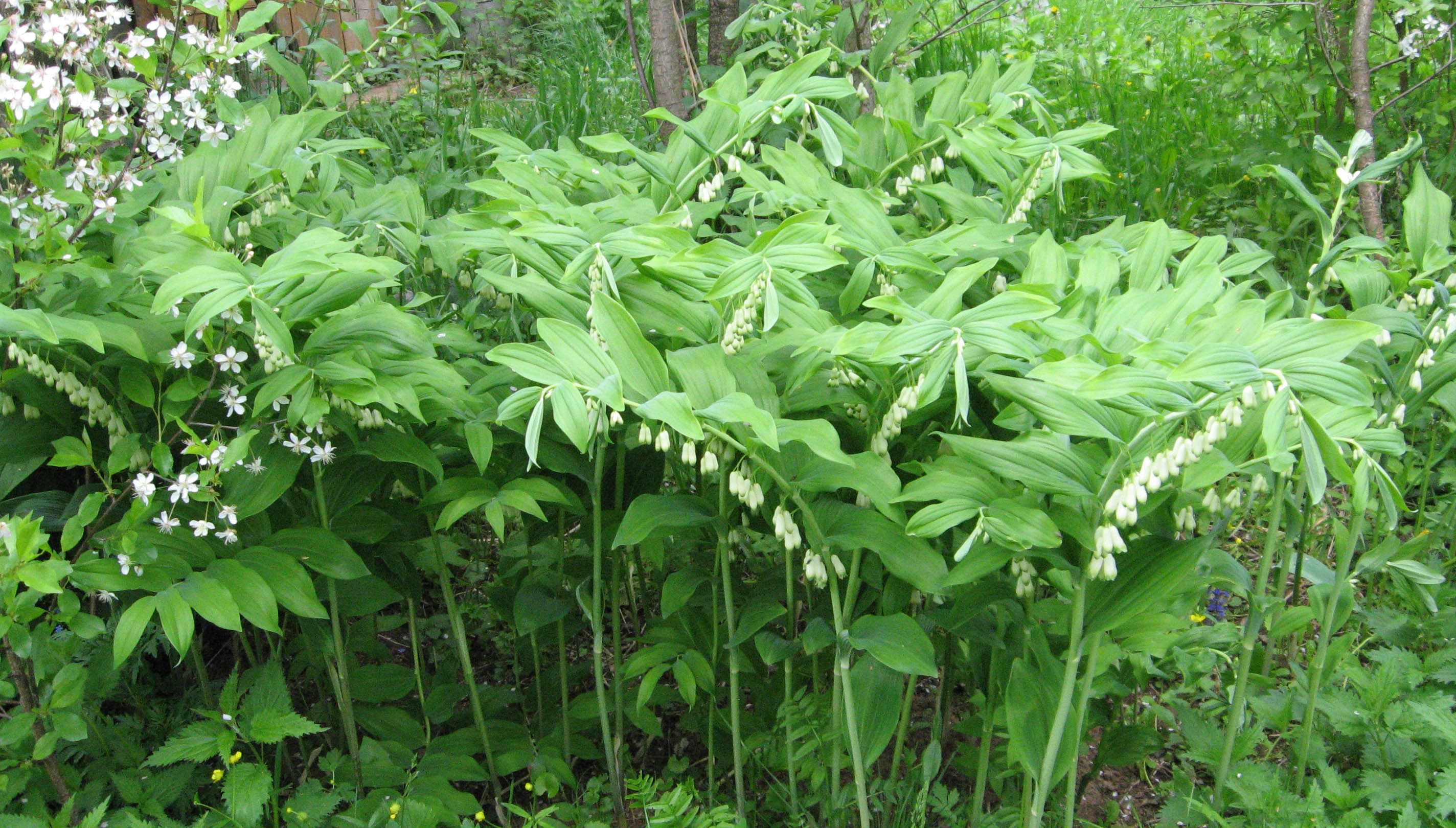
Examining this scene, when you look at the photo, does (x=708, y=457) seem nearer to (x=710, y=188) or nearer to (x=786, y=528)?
(x=786, y=528)

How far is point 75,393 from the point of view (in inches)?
69.5

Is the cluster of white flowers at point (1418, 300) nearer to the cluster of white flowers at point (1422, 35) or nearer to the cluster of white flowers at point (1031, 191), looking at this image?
the cluster of white flowers at point (1031, 191)

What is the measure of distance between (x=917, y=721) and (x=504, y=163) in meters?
1.61

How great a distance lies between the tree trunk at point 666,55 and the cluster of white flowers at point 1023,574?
2058 mm

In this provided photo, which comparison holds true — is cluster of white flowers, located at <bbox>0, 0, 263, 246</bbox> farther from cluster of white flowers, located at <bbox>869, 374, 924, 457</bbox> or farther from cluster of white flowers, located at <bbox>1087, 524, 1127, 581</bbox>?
cluster of white flowers, located at <bbox>1087, 524, 1127, 581</bbox>

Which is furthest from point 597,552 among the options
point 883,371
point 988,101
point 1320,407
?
point 988,101

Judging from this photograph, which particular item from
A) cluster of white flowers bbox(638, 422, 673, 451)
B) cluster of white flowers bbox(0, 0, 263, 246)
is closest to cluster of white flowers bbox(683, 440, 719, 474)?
cluster of white flowers bbox(638, 422, 673, 451)

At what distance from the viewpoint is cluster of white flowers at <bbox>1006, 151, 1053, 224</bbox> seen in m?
2.09

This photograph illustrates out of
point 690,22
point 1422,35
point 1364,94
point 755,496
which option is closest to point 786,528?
point 755,496

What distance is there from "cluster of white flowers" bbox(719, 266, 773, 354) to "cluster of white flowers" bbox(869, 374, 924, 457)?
10.1 inches

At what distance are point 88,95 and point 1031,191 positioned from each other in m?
1.76

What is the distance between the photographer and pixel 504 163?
224cm

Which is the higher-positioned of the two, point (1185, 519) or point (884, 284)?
point (884, 284)

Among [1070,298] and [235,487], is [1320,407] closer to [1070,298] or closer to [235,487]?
[1070,298]
